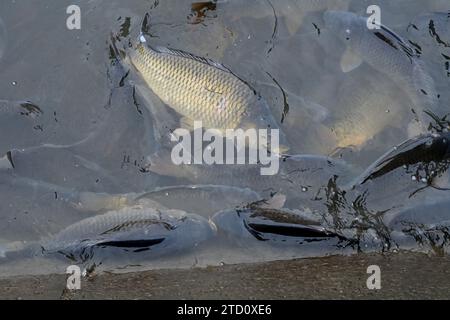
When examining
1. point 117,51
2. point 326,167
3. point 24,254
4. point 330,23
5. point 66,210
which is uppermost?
point 330,23

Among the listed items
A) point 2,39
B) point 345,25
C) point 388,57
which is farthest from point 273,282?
point 2,39

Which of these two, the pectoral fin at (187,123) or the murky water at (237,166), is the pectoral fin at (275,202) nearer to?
the murky water at (237,166)

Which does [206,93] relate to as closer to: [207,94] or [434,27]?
[207,94]

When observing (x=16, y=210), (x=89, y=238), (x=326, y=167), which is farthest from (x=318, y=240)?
(x=16, y=210)

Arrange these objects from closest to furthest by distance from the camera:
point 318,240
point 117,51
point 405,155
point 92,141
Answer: point 318,240 → point 405,155 → point 92,141 → point 117,51

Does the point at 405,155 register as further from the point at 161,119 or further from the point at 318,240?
the point at 161,119

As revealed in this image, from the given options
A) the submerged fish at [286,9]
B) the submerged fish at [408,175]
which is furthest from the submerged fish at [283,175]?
the submerged fish at [286,9]

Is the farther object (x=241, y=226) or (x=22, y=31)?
(x=22, y=31)

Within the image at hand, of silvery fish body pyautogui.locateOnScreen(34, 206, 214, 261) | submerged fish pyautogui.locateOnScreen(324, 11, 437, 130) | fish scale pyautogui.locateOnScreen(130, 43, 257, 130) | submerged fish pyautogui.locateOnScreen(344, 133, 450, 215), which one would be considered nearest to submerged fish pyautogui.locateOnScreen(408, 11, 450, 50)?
submerged fish pyautogui.locateOnScreen(324, 11, 437, 130)
